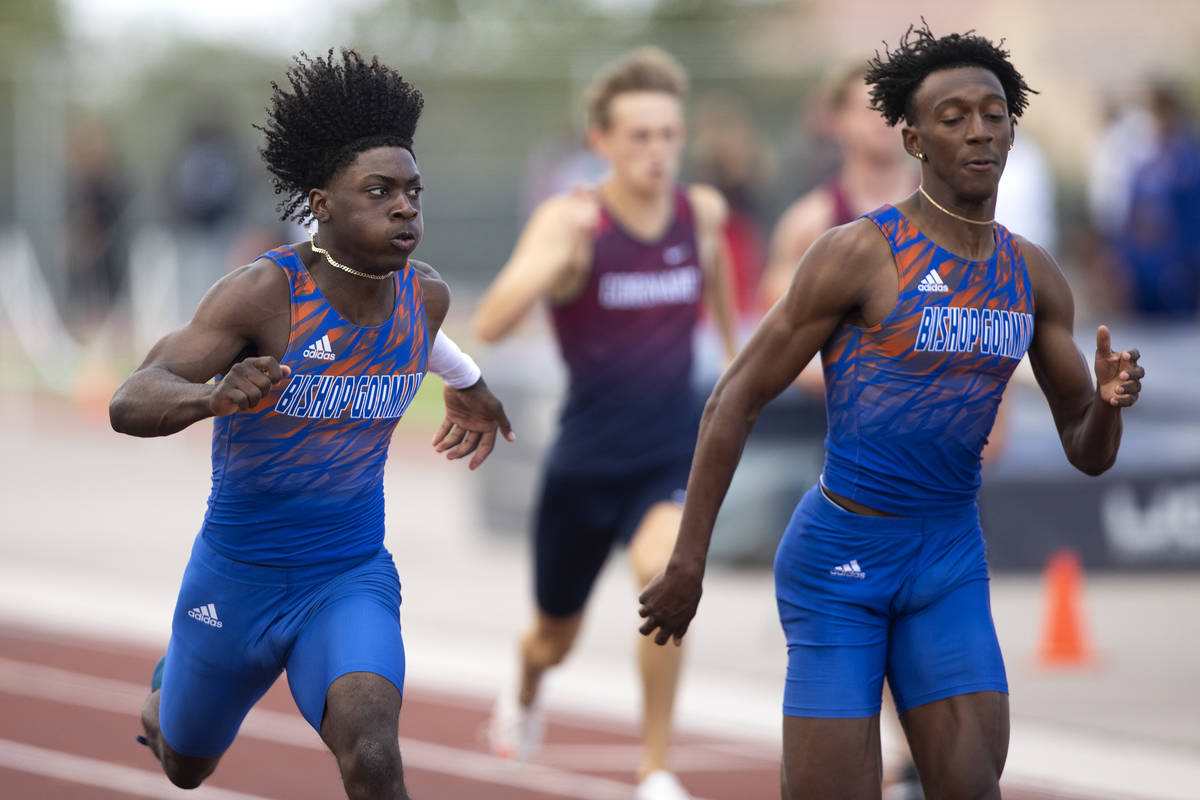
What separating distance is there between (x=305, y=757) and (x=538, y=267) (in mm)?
2468

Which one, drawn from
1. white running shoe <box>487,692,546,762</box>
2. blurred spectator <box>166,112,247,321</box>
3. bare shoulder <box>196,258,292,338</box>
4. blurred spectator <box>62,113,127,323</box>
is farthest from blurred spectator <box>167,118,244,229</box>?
bare shoulder <box>196,258,292,338</box>

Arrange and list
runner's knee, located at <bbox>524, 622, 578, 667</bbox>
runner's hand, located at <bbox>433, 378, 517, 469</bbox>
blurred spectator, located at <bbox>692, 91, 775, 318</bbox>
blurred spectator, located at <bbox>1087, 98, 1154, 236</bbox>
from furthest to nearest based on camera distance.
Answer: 1. blurred spectator, located at <bbox>1087, 98, 1154, 236</bbox>
2. blurred spectator, located at <bbox>692, 91, 775, 318</bbox>
3. runner's knee, located at <bbox>524, 622, 578, 667</bbox>
4. runner's hand, located at <bbox>433, 378, 517, 469</bbox>

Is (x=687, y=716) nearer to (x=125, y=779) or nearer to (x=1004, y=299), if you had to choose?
(x=125, y=779)

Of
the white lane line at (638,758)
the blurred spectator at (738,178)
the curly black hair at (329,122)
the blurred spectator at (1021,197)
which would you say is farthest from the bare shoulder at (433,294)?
the blurred spectator at (738,178)

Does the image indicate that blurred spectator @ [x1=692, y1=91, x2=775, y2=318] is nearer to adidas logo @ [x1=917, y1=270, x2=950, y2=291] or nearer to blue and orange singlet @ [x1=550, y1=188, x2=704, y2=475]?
blue and orange singlet @ [x1=550, y1=188, x2=704, y2=475]

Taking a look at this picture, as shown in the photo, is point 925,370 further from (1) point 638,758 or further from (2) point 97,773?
(2) point 97,773

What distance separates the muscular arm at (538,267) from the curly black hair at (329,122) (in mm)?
1749

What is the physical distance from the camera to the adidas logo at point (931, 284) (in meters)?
4.14

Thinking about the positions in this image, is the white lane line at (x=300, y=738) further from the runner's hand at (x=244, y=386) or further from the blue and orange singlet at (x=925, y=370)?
the runner's hand at (x=244, y=386)

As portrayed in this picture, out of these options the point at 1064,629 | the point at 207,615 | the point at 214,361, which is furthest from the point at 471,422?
the point at 1064,629

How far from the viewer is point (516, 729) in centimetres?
687

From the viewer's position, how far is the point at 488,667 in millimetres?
8781

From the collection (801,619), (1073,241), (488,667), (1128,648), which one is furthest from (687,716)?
(1073,241)

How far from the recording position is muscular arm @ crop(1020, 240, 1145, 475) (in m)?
4.23
